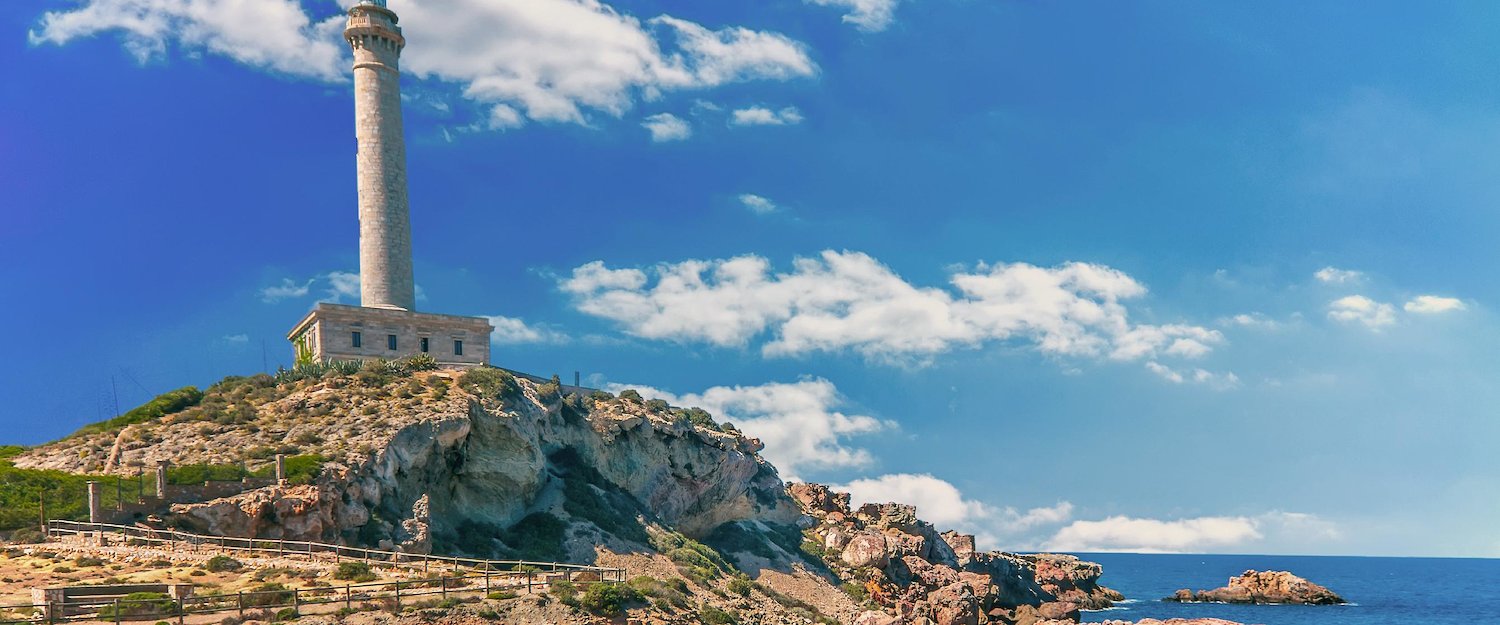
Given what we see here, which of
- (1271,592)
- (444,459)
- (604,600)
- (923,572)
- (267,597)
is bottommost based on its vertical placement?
(1271,592)

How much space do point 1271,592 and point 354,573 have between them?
9307 centimetres

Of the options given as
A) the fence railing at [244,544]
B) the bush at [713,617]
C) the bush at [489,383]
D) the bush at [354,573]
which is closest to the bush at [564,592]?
the fence railing at [244,544]

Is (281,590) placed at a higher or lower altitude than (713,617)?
higher

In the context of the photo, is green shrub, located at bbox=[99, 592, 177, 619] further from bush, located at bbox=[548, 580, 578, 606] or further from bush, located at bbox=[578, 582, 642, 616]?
bush, located at bbox=[578, 582, 642, 616]

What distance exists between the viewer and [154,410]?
58844 millimetres

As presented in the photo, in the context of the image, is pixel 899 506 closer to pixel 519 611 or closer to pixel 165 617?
A: pixel 519 611

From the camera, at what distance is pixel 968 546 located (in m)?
101

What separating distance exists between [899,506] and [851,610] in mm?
28306

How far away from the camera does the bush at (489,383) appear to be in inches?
2495

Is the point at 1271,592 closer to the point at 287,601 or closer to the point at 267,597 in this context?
the point at 287,601

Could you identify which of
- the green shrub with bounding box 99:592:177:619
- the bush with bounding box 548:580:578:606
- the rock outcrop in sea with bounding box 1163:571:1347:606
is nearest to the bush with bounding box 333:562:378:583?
the bush with bounding box 548:580:578:606

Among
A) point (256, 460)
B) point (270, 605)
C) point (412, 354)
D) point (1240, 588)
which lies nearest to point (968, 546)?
point (1240, 588)

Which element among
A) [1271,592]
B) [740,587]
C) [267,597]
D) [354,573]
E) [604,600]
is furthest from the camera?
[1271,592]

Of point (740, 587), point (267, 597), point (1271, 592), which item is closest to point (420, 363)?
point (740, 587)
